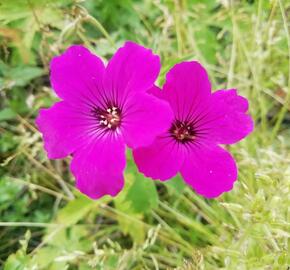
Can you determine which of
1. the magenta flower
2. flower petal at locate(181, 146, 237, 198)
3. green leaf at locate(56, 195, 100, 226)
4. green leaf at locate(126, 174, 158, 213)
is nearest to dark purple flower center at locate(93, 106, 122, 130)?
the magenta flower

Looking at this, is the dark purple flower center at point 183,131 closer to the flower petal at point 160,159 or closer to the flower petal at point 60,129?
the flower petal at point 160,159

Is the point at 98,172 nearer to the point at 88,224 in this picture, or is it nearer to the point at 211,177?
the point at 211,177

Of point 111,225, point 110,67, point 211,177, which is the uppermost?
point 110,67

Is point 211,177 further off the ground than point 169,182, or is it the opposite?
point 211,177

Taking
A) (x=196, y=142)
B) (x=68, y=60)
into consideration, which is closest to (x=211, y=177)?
(x=196, y=142)

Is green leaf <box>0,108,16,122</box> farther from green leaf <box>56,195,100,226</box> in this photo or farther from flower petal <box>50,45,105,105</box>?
flower petal <box>50,45,105,105</box>

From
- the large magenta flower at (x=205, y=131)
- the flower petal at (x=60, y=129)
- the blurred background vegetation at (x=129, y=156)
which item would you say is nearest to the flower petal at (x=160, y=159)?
the large magenta flower at (x=205, y=131)

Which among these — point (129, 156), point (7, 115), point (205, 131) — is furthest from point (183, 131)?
point (7, 115)
